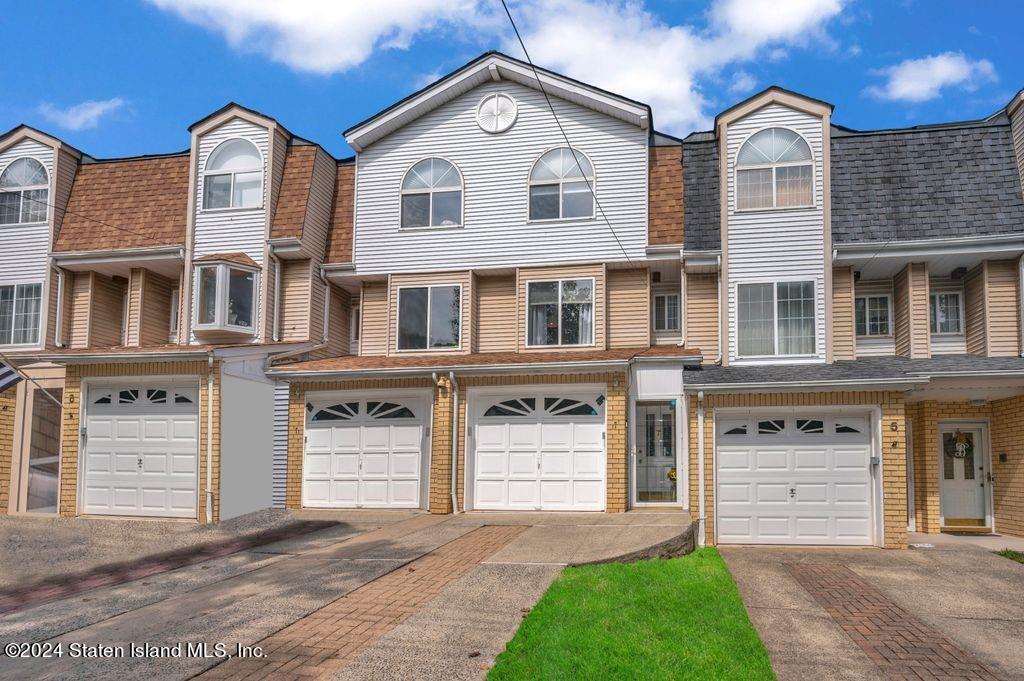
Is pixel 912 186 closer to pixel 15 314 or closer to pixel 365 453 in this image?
pixel 365 453

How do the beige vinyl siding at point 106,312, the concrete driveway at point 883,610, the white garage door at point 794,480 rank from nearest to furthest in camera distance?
the concrete driveway at point 883,610, the white garage door at point 794,480, the beige vinyl siding at point 106,312

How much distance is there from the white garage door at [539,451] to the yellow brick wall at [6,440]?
34.7 feet

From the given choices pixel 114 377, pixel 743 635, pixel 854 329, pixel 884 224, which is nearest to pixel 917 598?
pixel 743 635

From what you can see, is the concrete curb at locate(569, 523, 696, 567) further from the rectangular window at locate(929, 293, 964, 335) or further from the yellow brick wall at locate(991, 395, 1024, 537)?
the rectangular window at locate(929, 293, 964, 335)

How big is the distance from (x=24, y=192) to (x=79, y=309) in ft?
11.1

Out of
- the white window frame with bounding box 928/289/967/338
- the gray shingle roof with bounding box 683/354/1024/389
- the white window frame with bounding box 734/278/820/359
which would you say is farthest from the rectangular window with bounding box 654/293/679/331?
the white window frame with bounding box 928/289/967/338

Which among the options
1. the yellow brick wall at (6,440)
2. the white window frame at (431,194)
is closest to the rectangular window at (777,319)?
the white window frame at (431,194)

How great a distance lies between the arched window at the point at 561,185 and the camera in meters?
17.9

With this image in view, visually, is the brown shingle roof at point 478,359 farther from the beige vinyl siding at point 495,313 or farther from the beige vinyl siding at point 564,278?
the beige vinyl siding at point 495,313

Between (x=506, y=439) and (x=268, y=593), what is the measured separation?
7728 mm

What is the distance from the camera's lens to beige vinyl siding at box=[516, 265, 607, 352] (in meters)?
17.3

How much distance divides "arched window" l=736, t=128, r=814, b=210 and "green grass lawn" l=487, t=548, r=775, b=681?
357 inches

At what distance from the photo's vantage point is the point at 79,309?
19.9 meters

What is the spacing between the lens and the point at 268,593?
9211 millimetres
